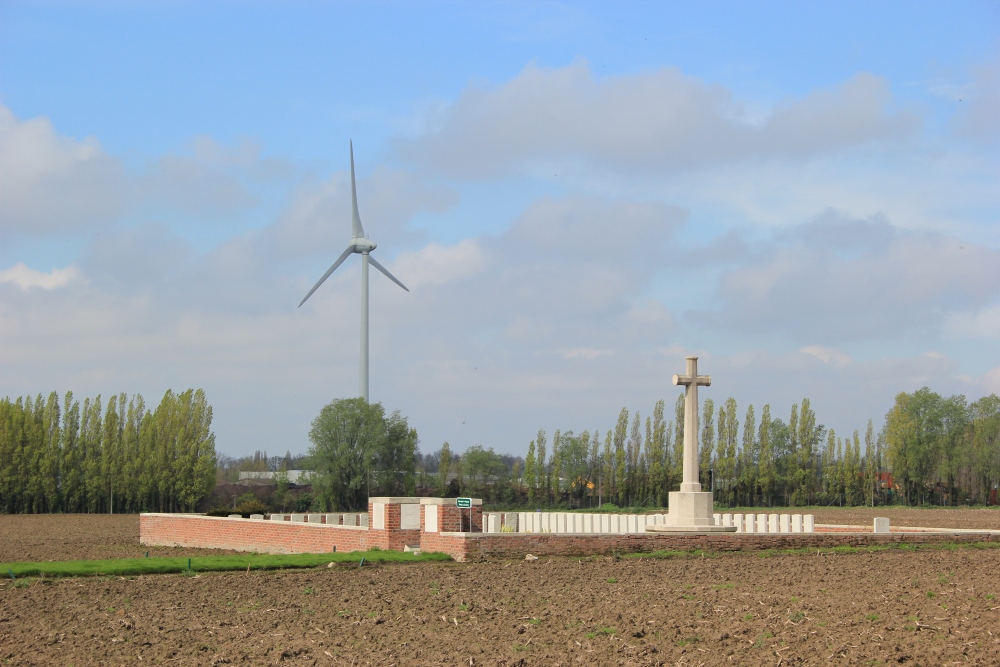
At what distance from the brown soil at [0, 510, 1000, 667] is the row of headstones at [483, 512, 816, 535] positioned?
31.7ft

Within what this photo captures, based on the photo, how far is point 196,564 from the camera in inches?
808

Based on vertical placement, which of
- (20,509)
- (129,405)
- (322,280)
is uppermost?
(322,280)

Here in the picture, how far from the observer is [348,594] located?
52.7 feet

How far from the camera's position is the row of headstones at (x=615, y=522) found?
29.4 m

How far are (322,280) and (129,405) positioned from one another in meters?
20.4

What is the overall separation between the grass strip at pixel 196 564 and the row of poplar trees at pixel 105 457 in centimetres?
5086

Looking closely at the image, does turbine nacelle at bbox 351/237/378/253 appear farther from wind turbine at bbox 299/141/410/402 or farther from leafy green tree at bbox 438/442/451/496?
leafy green tree at bbox 438/442/451/496

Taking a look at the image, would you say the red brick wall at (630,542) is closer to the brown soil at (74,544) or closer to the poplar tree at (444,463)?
the brown soil at (74,544)

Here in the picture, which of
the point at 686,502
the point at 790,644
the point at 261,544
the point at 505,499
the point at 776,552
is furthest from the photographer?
the point at 505,499

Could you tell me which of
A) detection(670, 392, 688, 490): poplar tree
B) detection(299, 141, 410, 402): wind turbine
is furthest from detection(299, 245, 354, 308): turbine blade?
detection(670, 392, 688, 490): poplar tree

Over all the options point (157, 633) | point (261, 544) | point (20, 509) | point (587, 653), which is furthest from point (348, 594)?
point (20, 509)

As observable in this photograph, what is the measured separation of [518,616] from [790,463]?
2688 inches

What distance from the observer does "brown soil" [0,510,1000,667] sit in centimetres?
1135

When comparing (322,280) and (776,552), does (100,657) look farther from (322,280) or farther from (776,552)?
(322,280)
